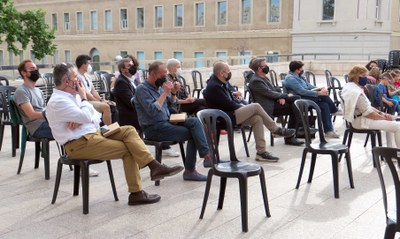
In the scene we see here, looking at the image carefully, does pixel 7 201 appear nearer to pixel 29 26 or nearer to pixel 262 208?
pixel 262 208

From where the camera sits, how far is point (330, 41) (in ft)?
91.9

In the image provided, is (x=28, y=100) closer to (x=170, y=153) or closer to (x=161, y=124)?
(x=161, y=124)

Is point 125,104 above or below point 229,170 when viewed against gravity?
above

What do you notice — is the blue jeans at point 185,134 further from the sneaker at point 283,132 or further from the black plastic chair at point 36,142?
the sneaker at point 283,132

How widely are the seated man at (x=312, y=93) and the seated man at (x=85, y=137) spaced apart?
13.3 feet

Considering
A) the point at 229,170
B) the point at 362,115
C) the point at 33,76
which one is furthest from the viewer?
the point at 362,115

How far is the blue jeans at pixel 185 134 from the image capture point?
5449 millimetres

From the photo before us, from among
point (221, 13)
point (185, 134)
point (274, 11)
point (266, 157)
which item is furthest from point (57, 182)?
point (221, 13)

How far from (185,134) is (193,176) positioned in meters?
0.48

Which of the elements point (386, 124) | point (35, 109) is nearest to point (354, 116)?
point (386, 124)

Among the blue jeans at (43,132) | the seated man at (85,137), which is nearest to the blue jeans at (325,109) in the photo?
the seated man at (85,137)

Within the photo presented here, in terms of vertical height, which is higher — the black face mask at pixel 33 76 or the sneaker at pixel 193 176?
the black face mask at pixel 33 76

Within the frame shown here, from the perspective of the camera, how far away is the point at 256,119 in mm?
6586

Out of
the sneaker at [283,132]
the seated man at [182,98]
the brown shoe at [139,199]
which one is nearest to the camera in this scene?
the brown shoe at [139,199]
